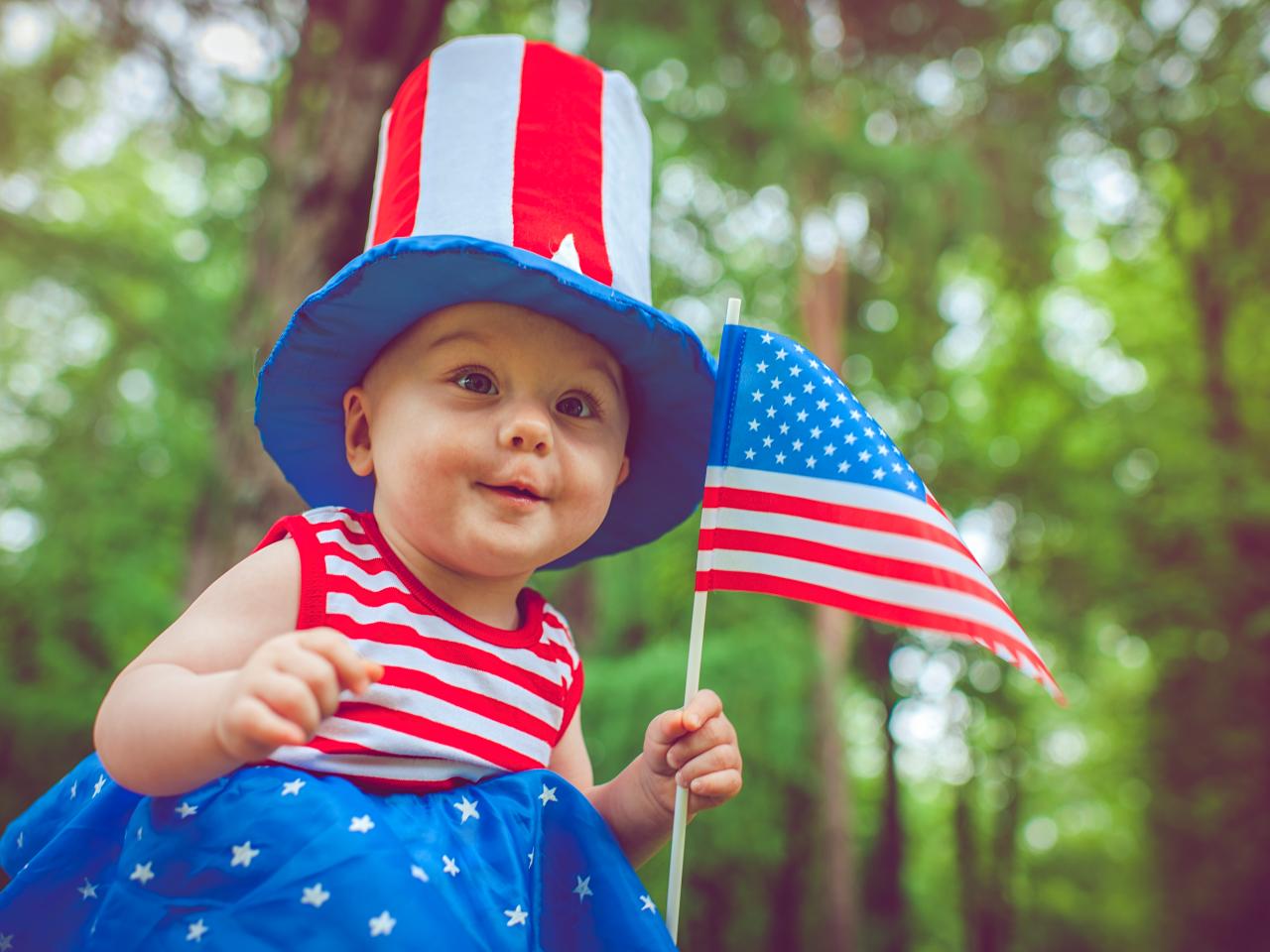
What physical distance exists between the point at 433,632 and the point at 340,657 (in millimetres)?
372

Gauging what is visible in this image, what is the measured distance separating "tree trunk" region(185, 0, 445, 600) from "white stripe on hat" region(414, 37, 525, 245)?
40.8 inches

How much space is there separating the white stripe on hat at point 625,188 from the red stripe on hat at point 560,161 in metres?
0.02

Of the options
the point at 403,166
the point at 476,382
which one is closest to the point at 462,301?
the point at 476,382

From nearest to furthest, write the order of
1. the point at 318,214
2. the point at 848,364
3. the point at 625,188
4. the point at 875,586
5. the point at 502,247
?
the point at 502,247 → the point at 875,586 → the point at 625,188 → the point at 318,214 → the point at 848,364

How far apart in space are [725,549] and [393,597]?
0.51m

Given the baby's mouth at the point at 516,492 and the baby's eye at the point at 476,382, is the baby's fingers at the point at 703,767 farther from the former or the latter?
the baby's eye at the point at 476,382

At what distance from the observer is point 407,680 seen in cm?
138

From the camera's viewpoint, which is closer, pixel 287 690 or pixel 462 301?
pixel 287 690

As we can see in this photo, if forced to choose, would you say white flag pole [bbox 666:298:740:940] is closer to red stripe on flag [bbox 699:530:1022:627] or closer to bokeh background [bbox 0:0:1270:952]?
red stripe on flag [bbox 699:530:1022:627]

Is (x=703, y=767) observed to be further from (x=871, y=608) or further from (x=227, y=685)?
(x=227, y=685)

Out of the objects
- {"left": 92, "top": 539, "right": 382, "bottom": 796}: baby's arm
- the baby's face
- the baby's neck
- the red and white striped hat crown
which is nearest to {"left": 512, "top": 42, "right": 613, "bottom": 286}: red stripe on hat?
the red and white striped hat crown

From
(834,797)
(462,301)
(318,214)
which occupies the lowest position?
(834,797)

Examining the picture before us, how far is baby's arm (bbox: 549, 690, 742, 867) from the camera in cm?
151

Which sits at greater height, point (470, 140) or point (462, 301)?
point (470, 140)
